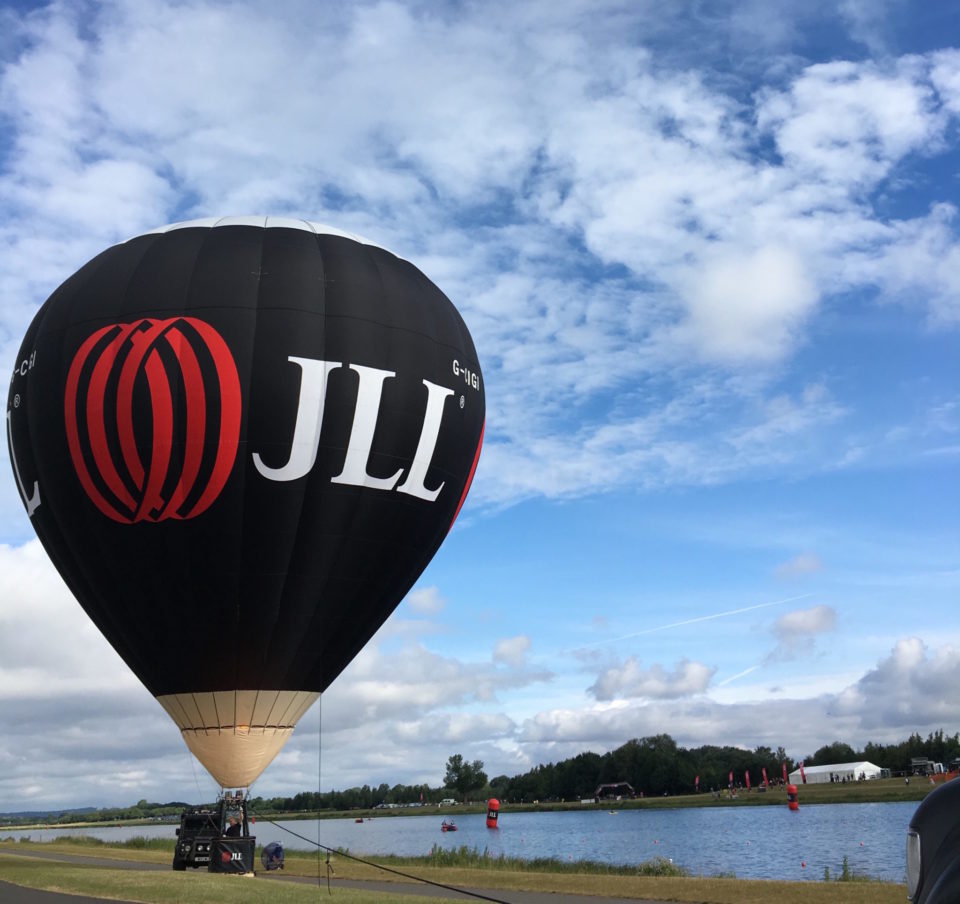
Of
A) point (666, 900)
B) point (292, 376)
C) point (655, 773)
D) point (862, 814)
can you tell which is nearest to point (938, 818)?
point (666, 900)

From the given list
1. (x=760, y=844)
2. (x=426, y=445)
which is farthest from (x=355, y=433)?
(x=760, y=844)

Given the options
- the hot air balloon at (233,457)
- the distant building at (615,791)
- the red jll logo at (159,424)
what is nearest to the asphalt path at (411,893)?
the hot air balloon at (233,457)

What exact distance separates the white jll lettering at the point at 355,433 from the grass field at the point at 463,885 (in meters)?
7.57

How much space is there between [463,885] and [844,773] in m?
110

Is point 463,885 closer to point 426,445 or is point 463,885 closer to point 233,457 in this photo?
point 426,445

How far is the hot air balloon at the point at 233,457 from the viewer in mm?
19078

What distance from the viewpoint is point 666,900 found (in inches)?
669

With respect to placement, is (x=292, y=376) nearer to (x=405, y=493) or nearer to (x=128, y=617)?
(x=405, y=493)

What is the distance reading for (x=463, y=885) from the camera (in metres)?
21.6

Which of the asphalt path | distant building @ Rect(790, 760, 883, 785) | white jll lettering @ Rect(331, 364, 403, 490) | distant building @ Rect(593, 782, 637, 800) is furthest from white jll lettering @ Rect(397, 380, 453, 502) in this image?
distant building @ Rect(593, 782, 637, 800)

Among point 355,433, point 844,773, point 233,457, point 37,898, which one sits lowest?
point 844,773

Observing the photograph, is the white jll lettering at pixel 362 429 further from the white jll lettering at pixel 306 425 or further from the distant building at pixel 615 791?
the distant building at pixel 615 791

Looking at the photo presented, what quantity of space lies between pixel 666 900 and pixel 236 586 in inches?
389

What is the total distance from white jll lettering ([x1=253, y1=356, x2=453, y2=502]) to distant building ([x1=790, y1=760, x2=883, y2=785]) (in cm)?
10995
